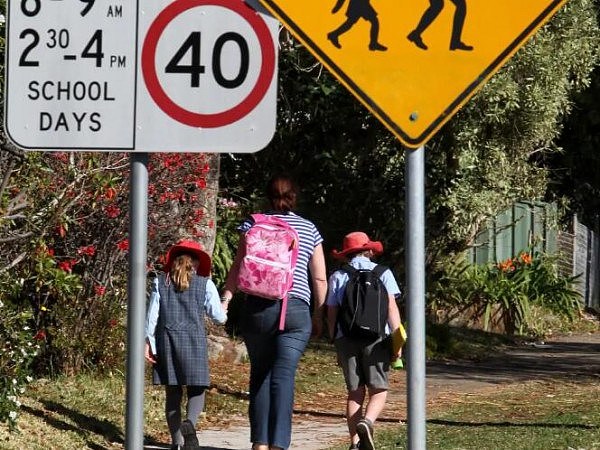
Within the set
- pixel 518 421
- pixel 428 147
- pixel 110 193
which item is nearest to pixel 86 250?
pixel 110 193

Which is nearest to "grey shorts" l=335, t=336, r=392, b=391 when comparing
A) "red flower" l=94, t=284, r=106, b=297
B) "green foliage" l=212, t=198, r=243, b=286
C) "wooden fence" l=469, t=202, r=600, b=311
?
"red flower" l=94, t=284, r=106, b=297

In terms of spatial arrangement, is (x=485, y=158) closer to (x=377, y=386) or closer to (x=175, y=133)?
(x=377, y=386)

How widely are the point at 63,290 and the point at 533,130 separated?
8.75 meters

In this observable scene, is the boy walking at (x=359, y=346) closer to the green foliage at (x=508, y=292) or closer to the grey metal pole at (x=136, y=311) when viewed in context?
the grey metal pole at (x=136, y=311)

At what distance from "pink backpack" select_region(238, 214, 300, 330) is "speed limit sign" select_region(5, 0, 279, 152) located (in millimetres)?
3915

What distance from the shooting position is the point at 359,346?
9938mm

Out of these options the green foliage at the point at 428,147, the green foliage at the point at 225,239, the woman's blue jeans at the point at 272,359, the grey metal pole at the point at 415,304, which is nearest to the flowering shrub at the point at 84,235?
the woman's blue jeans at the point at 272,359

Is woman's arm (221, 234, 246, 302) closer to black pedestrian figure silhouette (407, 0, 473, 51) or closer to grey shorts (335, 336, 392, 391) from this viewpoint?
grey shorts (335, 336, 392, 391)

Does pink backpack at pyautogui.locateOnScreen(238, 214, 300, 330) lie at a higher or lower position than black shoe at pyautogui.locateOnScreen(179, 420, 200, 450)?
higher

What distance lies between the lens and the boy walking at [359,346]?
9.90 m

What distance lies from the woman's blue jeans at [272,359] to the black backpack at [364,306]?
3.66ft

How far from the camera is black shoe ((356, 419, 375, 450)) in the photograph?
962 cm

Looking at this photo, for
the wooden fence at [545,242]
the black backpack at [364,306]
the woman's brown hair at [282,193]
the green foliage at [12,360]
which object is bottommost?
the green foliage at [12,360]

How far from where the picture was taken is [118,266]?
1156 centimetres
